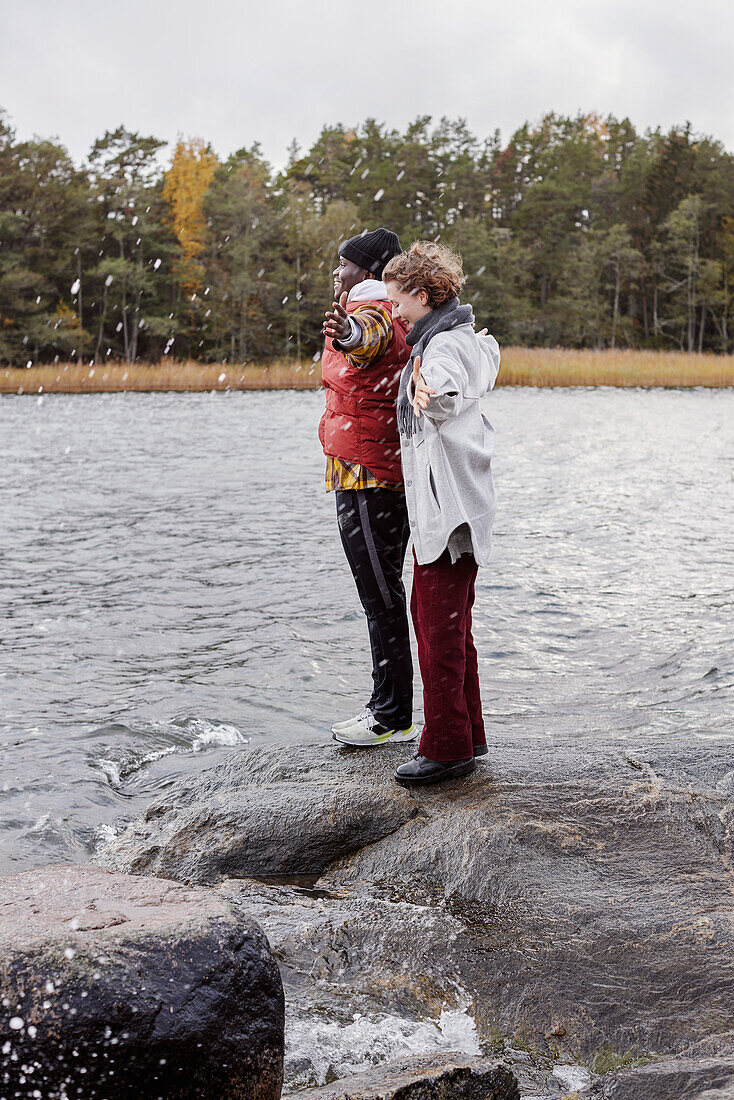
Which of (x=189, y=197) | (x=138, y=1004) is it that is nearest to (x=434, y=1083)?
(x=138, y=1004)

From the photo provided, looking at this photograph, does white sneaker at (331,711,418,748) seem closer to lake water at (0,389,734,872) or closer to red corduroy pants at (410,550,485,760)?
red corduroy pants at (410,550,485,760)

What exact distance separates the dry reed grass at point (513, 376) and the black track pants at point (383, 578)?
1508 inches

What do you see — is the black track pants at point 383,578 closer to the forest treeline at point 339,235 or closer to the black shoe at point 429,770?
the black shoe at point 429,770

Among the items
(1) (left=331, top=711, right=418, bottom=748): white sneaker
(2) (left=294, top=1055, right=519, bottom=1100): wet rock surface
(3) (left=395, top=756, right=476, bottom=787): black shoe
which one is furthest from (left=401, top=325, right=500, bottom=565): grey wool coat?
(2) (left=294, top=1055, right=519, bottom=1100): wet rock surface

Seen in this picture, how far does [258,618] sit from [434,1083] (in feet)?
21.4

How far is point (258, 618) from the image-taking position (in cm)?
882

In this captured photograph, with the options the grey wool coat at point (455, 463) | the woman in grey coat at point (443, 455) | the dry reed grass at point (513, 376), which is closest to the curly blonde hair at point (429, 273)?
the woman in grey coat at point (443, 455)

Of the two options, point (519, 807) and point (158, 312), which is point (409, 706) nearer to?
point (519, 807)

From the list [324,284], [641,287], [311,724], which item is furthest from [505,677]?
[641,287]

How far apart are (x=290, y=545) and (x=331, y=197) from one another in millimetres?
73264

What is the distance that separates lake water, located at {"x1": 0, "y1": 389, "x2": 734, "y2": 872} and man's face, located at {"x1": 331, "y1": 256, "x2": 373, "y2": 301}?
9.14 ft

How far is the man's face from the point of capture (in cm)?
444

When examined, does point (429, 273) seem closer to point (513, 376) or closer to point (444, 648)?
point (444, 648)

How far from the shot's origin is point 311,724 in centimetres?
629
